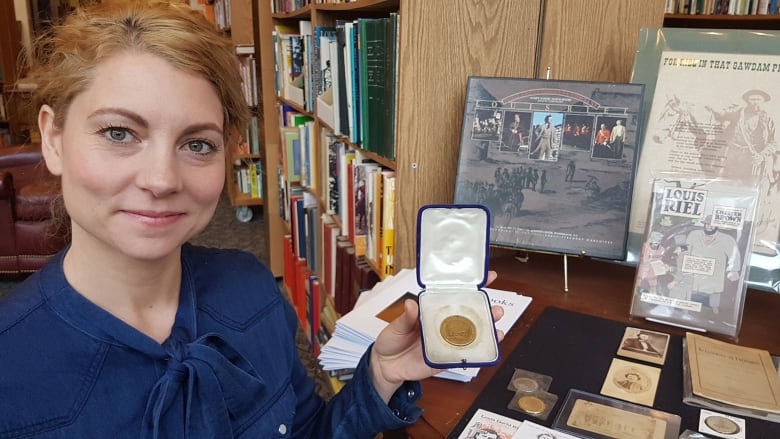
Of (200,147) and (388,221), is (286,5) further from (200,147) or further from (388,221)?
(200,147)

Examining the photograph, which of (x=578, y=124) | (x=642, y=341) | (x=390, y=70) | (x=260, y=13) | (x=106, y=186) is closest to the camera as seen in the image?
(x=106, y=186)

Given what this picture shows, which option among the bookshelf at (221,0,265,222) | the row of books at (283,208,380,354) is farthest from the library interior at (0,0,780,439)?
the bookshelf at (221,0,265,222)

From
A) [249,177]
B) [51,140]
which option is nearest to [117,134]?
[51,140]

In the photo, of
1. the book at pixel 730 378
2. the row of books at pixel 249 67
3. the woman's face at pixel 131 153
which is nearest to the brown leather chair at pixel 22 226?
the row of books at pixel 249 67

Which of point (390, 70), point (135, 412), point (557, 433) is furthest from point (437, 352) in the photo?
point (390, 70)

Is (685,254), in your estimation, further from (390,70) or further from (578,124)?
(390,70)

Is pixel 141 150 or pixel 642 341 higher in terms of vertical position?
pixel 141 150
